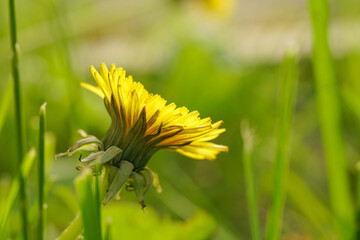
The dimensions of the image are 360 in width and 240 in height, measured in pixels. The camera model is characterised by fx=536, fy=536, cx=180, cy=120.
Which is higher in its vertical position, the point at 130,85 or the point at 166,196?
the point at 130,85

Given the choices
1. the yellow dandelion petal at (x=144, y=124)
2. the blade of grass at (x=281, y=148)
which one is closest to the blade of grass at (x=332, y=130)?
the blade of grass at (x=281, y=148)

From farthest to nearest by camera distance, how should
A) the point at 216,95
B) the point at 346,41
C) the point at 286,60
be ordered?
the point at 346,41 → the point at 216,95 → the point at 286,60

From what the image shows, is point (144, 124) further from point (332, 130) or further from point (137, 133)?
point (332, 130)

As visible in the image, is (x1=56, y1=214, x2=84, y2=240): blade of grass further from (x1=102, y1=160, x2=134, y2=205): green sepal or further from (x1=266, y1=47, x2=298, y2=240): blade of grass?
(x1=266, y1=47, x2=298, y2=240): blade of grass

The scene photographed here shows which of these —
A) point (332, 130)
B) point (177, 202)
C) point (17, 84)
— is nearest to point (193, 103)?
point (177, 202)

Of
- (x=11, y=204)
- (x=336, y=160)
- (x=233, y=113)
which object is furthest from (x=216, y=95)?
(x=11, y=204)

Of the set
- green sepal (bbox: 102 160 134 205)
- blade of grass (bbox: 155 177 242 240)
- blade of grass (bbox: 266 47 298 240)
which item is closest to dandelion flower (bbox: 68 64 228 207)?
green sepal (bbox: 102 160 134 205)

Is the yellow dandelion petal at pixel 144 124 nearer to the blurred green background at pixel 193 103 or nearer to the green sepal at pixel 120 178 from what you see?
the green sepal at pixel 120 178

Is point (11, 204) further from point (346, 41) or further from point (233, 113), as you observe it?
point (346, 41)
